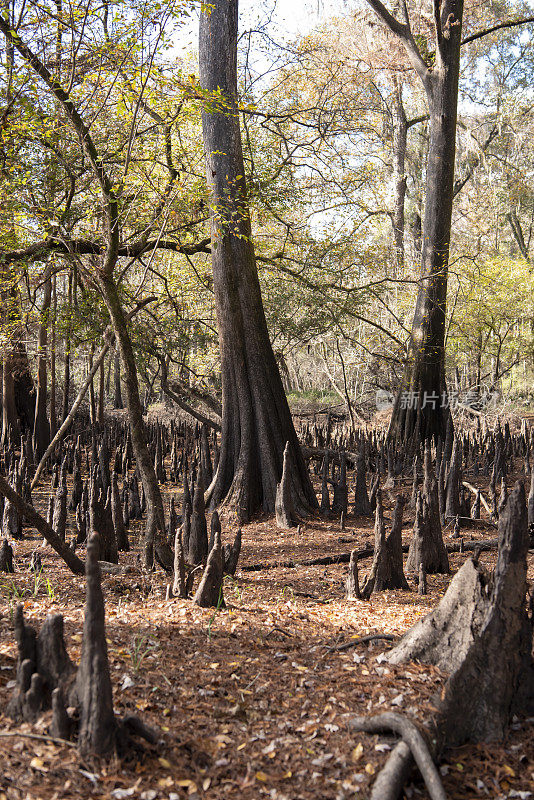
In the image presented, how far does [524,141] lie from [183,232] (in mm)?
16508

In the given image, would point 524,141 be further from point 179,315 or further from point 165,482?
point 165,482

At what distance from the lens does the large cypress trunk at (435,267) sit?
31.6 ft

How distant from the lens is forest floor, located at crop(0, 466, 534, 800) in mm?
1818

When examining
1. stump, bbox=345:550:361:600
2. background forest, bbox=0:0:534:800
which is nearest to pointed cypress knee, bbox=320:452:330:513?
background forest, bbox=0:0:534:800

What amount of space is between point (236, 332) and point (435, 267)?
4.62 m

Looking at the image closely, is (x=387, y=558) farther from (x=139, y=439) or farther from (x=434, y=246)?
(x=434, y=246)

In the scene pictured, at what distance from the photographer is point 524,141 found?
20203mm

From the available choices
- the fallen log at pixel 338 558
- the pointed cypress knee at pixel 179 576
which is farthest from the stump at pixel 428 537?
the pointed cypress knee at pixel 179 576

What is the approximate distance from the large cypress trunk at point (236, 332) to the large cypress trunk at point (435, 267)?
375 centimetres

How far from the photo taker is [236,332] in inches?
251

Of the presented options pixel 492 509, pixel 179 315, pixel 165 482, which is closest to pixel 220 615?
pixel 492 509

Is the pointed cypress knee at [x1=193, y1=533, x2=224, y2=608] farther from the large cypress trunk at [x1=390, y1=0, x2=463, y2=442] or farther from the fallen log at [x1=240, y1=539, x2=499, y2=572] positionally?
the large cypress trunk at [x1=390, y1=0, x2=463, y2=442]

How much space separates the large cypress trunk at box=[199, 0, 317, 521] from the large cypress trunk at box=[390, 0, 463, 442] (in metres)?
3.75

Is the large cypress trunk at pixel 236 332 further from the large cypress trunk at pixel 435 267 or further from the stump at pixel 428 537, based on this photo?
the large cypress trunk at pixel 435 267
